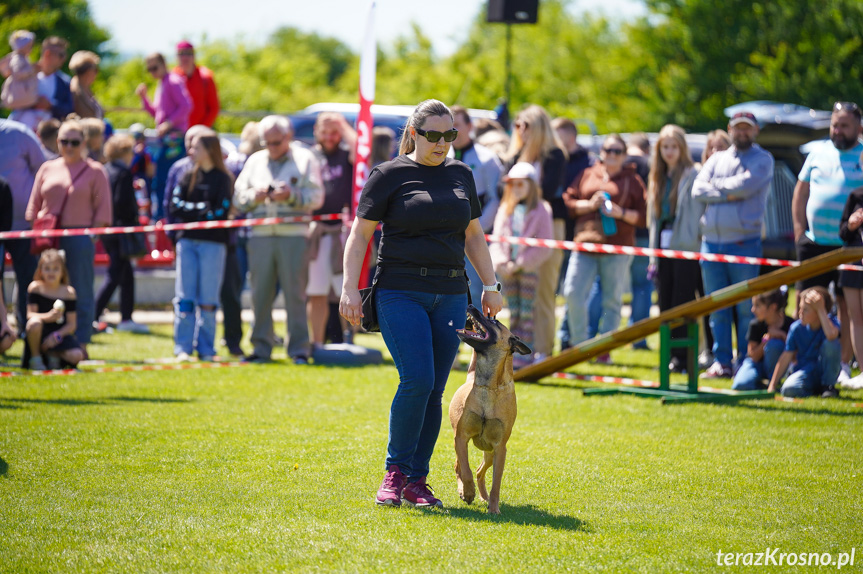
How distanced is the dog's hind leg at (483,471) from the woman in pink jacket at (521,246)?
4963 mm

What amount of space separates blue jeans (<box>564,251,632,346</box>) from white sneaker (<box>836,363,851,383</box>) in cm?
232

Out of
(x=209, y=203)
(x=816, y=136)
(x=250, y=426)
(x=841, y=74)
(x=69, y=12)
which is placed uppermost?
(x=69, y=12)

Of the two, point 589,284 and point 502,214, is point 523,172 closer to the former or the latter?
point 502,214

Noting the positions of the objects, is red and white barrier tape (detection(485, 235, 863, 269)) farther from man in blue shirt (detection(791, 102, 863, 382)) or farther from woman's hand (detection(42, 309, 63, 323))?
woman's hand (detection(42, 309, 63, 323))

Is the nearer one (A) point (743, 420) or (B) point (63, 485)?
(B) point (63, 485)

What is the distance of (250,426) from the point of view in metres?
7.86

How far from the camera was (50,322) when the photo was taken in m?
10.1

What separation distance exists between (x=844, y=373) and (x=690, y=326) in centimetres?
212

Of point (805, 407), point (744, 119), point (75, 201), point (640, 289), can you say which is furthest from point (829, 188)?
point (75, 201)

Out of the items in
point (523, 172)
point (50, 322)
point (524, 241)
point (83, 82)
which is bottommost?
point (50, 322)

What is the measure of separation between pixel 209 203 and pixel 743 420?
5796mm

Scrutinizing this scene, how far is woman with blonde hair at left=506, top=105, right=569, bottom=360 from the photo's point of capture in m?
11.0

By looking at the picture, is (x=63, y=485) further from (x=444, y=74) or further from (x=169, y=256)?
(x=444, y=74)

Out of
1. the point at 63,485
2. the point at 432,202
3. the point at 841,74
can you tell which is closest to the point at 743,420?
the point at 432,202
